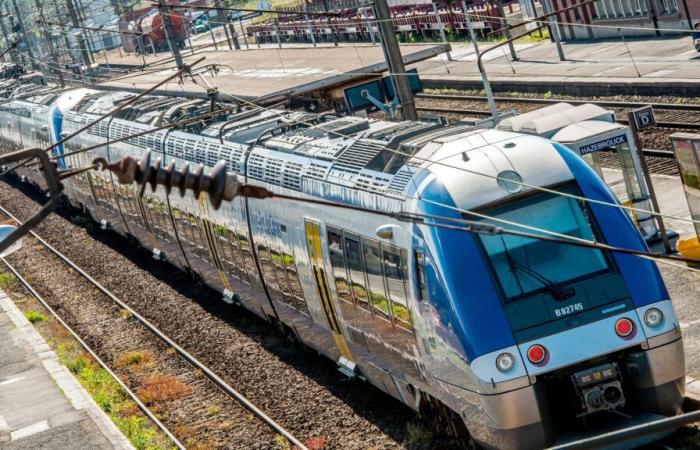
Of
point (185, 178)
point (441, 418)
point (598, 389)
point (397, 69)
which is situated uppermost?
point (185, 178)

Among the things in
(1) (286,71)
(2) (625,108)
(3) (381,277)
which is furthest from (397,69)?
(1) (286,71)

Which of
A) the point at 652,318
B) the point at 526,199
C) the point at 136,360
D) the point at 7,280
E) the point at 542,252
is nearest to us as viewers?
the point at 652,318

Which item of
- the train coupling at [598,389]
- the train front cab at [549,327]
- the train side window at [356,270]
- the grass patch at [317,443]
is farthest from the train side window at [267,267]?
the train coupling at [598,389]

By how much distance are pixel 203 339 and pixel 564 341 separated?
10.6 metres

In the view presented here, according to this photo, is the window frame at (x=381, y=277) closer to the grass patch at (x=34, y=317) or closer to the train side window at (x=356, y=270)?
the train side window at (x=356, y=270)

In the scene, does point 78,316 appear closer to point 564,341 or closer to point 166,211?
point 166,211

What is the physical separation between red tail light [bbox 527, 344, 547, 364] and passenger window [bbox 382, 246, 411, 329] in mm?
1644

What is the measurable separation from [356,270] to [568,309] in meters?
3.01

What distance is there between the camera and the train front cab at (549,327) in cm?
1122

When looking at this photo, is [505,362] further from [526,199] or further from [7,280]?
[7,280]

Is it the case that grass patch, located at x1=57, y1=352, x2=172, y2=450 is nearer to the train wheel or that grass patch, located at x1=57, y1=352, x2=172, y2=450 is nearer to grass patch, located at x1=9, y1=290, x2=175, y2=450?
grass patch, located at x1=9, y1=290, x2=175, y2=450

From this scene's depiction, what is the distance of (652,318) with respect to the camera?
37.3 feet

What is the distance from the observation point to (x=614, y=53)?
40094mm

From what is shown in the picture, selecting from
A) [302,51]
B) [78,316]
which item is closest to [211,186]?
[78,316]
